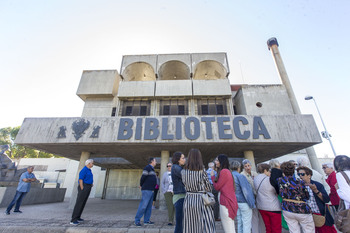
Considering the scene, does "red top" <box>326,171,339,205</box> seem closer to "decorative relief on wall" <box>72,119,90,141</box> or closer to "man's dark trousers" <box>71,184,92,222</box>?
"man's dark trousers" <box>71,184,92,222</box>

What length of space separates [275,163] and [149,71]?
626 inches

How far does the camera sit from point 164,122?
8.89 meters

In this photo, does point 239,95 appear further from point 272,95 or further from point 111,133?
point 111,133

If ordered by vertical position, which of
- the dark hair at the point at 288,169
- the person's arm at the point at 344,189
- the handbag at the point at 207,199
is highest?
the dark hair at the point at 288,169

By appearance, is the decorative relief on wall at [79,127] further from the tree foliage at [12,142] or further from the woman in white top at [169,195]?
the tree foliage at [12,142]

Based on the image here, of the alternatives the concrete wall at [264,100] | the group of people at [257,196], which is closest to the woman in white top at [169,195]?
the group of people at [257,196]

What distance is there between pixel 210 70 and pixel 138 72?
7.63 metres

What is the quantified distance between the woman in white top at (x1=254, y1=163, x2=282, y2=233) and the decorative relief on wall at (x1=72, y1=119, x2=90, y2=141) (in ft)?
28.5

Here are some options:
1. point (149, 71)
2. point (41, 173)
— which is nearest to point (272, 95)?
point (149, 71)

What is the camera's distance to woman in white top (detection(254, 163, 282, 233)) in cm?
307

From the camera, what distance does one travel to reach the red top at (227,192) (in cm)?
274

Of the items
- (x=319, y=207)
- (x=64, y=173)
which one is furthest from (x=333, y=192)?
(x=64, y=173)

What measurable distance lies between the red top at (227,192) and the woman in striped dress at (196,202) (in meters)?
0.31

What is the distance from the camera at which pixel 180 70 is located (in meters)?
17.2
